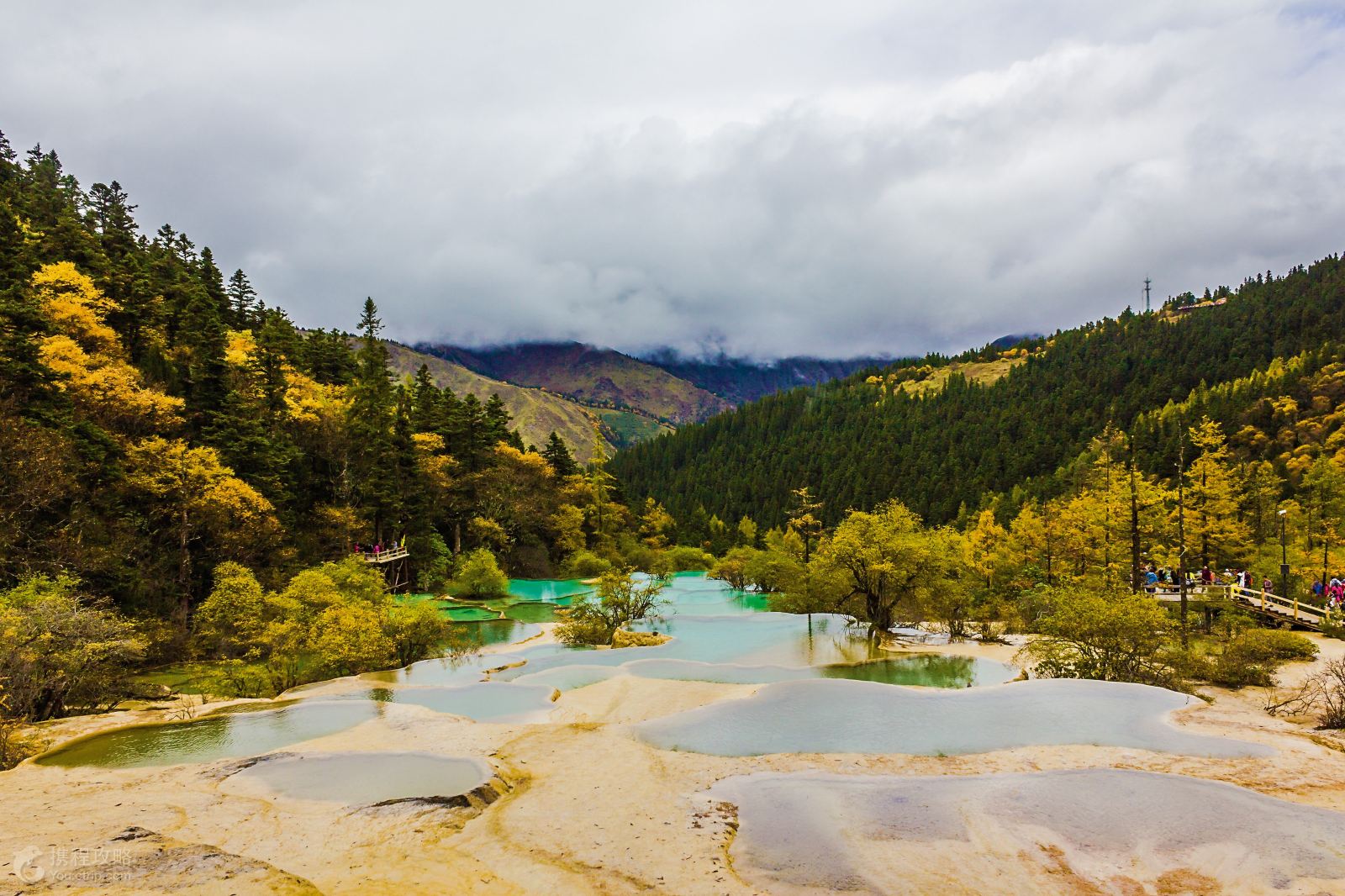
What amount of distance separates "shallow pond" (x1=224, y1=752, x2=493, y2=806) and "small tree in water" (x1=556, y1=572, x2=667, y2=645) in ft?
62.1

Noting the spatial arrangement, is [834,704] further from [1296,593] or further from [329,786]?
[1296,593]

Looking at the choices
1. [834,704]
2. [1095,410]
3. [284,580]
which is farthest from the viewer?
[1095,410]

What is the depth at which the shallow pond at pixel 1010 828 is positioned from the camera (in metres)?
8.69

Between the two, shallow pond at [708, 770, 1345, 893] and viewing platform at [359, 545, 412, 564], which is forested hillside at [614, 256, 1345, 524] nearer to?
viewing platform at [359, 545, 412, 564]

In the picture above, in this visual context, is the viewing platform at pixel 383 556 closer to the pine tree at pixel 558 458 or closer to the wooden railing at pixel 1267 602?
the pine tree at pixel 558 458

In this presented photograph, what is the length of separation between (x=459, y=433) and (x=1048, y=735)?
5584 cm

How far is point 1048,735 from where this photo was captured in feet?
48.0

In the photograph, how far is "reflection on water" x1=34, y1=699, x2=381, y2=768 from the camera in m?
13.6

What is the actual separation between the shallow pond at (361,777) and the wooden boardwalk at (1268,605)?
38.0m

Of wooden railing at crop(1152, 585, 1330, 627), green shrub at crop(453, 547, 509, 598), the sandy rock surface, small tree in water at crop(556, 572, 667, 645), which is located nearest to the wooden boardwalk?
wooden railing at crop(1152, 585, 1330, 627)

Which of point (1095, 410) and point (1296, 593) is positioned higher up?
point (1095, 410)

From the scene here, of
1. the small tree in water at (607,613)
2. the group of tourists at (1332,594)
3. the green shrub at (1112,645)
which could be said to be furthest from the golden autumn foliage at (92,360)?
the group of tourists at (1332,594)

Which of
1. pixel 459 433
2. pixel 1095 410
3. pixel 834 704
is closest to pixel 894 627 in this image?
pixel 834 704

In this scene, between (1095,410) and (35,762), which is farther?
(1095,410)
